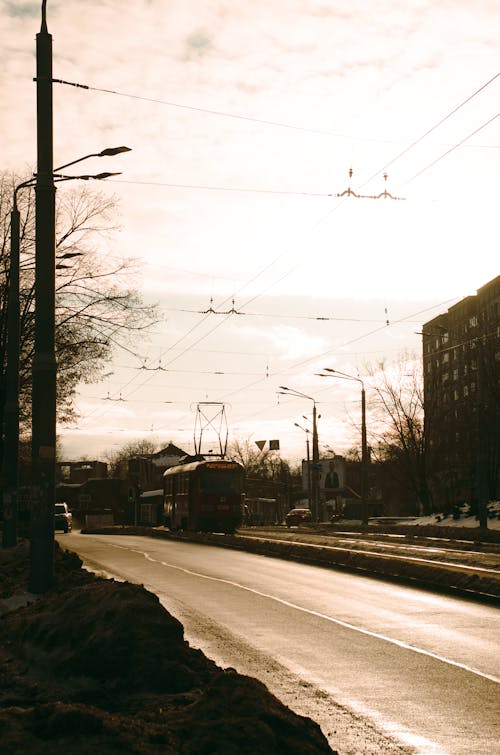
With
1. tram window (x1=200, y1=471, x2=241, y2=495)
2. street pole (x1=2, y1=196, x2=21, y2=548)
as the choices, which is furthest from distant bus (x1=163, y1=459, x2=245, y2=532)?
street pole (x1=2, y1=196, x2=21, y2=548)

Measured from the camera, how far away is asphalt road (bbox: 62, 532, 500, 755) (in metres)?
7.25

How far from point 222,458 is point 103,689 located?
38932mm

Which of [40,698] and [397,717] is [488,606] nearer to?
[397,717]

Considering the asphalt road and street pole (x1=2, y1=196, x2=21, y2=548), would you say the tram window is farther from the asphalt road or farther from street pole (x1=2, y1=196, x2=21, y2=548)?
the asphalt road

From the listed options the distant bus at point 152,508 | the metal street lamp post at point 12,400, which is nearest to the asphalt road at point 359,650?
the metal street lamp post at point 12,400

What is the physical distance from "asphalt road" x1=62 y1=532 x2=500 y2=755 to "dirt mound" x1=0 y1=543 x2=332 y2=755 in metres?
1.07

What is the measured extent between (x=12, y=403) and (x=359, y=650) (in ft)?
42.1

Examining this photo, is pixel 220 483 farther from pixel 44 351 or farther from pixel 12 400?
pixel 44 351

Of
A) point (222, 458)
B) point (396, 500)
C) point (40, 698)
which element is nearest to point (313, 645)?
point (40, 698)

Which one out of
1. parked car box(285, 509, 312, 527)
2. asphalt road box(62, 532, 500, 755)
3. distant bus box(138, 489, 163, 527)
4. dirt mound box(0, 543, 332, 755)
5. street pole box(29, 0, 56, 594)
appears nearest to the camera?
dirt mound box(0, 543, 332, 755)

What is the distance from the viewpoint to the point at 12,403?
2197 centimetres

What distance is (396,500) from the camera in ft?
411

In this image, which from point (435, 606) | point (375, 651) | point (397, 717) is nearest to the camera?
point (397, 717)

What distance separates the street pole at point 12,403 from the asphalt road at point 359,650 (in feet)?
9.21
